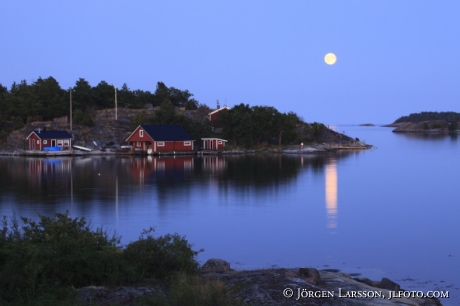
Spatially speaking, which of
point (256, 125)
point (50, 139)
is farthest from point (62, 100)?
point (256, 125)

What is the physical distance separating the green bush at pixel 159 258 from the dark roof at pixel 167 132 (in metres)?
52.9

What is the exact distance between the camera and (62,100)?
249ft

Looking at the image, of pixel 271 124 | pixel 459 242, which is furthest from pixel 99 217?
pixel 271 124

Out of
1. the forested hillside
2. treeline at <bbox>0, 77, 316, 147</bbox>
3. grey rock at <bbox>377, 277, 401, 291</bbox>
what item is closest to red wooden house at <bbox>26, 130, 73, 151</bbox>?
the forested hillside

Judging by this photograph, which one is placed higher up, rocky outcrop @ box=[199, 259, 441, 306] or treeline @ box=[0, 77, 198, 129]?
treeline @ box=[0, 77, 198, 129]

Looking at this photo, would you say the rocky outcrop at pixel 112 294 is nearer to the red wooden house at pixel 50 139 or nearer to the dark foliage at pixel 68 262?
the dark foliage at pixel 68 262

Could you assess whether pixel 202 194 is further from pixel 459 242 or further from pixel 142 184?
pixel 459 242

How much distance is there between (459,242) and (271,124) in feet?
173

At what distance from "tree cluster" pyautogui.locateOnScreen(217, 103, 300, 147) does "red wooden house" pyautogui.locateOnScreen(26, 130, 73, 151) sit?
1914cm

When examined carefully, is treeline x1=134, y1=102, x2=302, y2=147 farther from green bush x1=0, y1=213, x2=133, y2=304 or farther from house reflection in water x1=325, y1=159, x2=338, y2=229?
green bush x1=0, y1=213, x2=133, y2=304

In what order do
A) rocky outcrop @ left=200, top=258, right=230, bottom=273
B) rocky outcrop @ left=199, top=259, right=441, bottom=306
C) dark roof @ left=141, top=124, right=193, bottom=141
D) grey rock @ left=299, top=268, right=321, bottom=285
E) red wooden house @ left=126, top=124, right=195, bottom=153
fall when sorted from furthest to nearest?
dark roof @ left=141, top=124, right=193, bottom=141, red wooden house @ left=126, top=124, right=195, bottom=153, rocky outcrop @ left=200, top=258, right=230, bottom=273, grey rock @ left=299, top=268, right=321, bottom=285, rocky outcrop @ left=199, top=259, right=441, bottom=306

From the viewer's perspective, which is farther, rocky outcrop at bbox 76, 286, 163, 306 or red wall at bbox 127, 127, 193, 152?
red wall at bbox 127, 127, 193, 152

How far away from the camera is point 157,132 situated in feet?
209

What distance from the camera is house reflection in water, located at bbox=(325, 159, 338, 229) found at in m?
21.3
